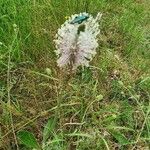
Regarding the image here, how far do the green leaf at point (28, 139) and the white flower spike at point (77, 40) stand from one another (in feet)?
1.52

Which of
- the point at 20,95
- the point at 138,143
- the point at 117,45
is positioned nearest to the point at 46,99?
the point at 20,95

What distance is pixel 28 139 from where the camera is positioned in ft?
7.34

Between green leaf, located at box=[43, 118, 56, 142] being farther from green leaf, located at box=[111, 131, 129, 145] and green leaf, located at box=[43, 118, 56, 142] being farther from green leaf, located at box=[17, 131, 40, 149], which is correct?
green leaf, located at box=[111, 131, 129, 145]

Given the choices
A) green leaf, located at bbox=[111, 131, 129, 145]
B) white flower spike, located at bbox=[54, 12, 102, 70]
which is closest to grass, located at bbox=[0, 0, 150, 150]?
green leaf, located at bbox=[111, 131, 129, 145]

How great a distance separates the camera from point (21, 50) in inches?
108

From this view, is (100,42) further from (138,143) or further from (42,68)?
(138,143)

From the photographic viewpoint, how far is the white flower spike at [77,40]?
1847 mm

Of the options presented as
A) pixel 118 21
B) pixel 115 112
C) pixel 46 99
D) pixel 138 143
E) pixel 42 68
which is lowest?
pixel 138 143

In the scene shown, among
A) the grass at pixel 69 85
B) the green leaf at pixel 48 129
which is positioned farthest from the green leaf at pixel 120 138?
the green leaf at pixel 48 129

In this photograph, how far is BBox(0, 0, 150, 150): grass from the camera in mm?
2301

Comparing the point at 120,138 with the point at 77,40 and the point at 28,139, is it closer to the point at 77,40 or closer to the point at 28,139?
the point at 28,139

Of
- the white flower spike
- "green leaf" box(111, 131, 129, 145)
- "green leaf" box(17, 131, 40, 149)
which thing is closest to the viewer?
the white flower spike

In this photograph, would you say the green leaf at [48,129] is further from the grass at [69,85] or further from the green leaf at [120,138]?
the green leaf at [120,138]

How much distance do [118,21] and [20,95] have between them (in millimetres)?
965
